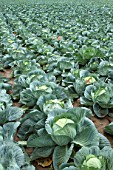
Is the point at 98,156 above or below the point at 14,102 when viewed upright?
above

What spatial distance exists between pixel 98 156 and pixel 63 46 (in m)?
4.12

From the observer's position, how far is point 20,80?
155 inches

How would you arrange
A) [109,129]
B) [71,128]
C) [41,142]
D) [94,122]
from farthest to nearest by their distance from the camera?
[94,122]
[109,129]
[41,142]
[71,128]

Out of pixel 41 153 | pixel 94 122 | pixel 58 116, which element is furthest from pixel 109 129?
pixel 41 153

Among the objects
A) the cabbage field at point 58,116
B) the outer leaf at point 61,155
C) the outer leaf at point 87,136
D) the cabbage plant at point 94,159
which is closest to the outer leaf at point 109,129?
the cabbage field at point 58,116

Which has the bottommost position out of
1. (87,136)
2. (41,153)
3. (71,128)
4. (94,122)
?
(94,122)

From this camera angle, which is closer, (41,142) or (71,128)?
(71,128)

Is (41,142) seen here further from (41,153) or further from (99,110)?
(99,110)

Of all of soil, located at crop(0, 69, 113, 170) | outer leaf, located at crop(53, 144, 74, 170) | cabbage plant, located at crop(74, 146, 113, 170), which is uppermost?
cabbage plant, located at crop(74, 146, 113, 170)

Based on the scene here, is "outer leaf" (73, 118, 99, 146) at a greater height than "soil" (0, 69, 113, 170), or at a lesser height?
greater

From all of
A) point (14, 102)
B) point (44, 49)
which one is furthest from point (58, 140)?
point (44, 49)

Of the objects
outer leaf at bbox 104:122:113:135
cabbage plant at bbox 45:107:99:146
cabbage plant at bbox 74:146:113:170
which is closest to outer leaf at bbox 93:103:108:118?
outer leaf at bbox 104:122:113:135

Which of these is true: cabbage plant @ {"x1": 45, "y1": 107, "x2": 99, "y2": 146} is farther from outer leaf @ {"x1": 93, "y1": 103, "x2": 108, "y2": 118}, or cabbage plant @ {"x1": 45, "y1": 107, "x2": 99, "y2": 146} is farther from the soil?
outer leaf @ {"x1": 93, "y1": 103, "x2": 108, "y2": 118}

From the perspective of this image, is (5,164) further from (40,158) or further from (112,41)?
(112,41)
